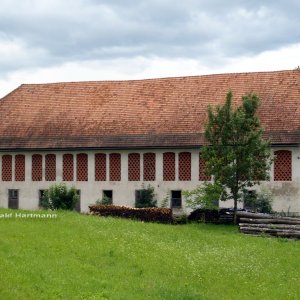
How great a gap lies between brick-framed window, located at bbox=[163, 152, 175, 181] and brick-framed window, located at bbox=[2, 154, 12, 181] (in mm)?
11456

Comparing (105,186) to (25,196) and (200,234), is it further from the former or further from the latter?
(200,234)

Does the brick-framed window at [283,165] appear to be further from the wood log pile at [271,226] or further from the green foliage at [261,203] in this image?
the wood log pile at [271,226]

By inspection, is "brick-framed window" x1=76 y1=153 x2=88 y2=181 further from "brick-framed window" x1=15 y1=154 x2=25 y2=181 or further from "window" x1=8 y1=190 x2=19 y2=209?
"window" x1=8 y1=190 x2=19 y2=209

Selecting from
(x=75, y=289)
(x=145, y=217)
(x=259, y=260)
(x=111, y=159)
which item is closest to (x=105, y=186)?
(x=111, y=159)

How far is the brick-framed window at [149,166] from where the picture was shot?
47.8 metres

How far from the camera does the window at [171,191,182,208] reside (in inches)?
1859

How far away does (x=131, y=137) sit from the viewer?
48.3 m

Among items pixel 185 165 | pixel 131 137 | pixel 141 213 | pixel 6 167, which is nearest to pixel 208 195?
pixel 141 213

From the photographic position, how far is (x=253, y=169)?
123 feet

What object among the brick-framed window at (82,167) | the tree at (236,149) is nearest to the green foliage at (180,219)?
the tree at (236,149)

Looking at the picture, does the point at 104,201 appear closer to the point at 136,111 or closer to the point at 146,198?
the point at 146,198

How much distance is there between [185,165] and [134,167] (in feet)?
11.6

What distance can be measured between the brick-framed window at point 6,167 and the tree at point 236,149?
18011 millimetres

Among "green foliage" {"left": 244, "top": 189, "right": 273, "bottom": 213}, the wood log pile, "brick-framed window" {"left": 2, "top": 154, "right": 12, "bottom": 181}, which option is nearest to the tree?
the wood log pile
